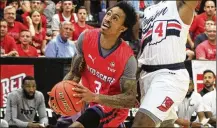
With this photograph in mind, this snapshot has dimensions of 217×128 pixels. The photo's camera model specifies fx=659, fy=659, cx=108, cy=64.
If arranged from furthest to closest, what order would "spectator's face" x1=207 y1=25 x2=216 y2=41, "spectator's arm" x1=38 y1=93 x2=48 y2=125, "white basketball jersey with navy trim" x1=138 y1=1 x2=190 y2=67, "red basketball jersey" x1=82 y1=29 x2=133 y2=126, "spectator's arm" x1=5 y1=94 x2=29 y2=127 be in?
1. "spectator's face" x1=207 y1=25 x2=216 y2=41
2. "spectator's arm" x1=38 y1=93 x2=48 y2=125
3. "spectator's arm" x1=5 y1=94 x2=29 y2=127
4. "red basketball jersey" x1=82 y1=29 x2=133 y2=126
5. "white basketball jersey with navy trim" x1=138 y1=1 x2=190 y2=67

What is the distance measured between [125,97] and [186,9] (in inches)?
47.7

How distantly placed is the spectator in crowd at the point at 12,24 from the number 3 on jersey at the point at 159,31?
269 inches

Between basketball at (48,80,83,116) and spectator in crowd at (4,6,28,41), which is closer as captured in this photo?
basketball at (48,80,83,116)

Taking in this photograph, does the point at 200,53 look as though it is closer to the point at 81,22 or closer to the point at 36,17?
the point at 81,22

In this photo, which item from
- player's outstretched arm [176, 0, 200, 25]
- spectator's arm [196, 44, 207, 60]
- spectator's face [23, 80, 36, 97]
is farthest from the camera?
spectator's arm [196, 44, 207, 60]

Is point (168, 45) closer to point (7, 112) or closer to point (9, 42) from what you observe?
point (7, 112)

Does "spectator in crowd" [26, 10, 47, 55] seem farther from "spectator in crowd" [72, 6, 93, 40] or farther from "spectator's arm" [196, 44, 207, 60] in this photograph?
"spectator's arm" [196, 44, 207, 60]

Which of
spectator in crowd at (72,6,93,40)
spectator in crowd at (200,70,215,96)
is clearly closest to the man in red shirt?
spectator in crowd at (200,70,215,96)

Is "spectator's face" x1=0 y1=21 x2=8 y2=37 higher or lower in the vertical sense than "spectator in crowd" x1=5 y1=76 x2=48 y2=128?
higher

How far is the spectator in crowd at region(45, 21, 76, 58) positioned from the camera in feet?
43.4

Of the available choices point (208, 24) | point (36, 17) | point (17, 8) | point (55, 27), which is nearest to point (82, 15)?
point (55, 27)

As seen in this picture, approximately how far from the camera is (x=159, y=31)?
23.7 ft

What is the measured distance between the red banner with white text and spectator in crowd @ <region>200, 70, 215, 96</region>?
3471 mm

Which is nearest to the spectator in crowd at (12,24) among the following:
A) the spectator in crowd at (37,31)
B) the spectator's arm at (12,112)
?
the spectator in crowd at (37,31)
